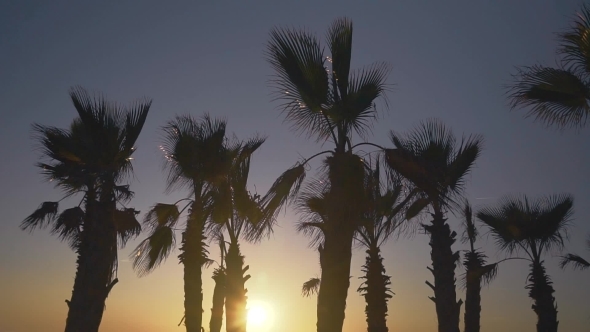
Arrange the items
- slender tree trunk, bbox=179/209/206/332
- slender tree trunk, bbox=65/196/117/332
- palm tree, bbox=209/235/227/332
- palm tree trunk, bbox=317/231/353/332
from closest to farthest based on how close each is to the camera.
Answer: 1. palm tree trunk, bbox=317/231/353/332
2. slender tree trunk, bbox=65/196/117/332
3. slender tree trunk, bbox=179/209/206/332
4. palm tree, bbox=209/235/227/332

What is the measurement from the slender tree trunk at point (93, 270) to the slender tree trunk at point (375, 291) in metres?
10.5

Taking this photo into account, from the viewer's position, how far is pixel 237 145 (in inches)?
694

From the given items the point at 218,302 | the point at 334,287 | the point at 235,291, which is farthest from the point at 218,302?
the point at 334,287

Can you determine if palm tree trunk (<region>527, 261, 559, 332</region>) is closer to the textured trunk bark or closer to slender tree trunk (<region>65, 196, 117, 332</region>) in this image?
the textured trunk bark

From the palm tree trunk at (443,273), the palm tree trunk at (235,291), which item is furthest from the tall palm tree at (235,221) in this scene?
the palm tree trunk at (443,273)

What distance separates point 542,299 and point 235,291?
10.3 meters

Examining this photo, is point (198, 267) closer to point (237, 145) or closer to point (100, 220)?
point (237, 145)

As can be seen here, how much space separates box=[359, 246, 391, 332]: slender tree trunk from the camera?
66.5ft


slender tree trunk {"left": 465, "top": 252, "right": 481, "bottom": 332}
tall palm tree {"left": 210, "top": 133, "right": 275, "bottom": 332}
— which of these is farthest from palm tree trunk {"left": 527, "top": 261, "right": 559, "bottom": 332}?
tall palm tree {"left": 210, "top": 133, "right": 275, "bottom": 332}

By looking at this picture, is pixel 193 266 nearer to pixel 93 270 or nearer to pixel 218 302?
pixel 218 302

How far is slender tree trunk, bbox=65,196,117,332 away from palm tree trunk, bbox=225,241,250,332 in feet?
18.4

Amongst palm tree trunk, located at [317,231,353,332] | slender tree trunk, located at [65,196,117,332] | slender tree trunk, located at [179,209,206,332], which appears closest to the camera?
palm tree trunk, located at [317,231,353,332]

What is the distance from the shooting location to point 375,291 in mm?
20719

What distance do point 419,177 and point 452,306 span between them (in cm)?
936
